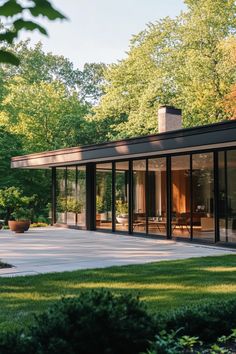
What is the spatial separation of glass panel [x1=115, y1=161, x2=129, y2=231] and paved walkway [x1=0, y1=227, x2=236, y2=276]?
215 cm

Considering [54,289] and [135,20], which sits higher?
[135,20]

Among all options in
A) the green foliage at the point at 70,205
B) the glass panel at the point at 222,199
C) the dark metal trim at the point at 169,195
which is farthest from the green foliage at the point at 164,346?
the green foliage at the point at 70,205

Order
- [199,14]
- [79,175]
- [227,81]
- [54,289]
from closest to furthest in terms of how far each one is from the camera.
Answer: [54,289]
[79,175]
[227,81]
[199,14]

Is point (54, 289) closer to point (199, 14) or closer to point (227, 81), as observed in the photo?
point (227, 81)

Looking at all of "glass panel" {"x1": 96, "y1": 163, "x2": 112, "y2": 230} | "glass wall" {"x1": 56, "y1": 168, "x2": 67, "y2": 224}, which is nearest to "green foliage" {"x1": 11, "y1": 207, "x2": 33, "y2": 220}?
"glass panel" {"x1": 96, "y1": 163, "x2": 112, "y2": 230}

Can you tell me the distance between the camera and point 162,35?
31.2 meters

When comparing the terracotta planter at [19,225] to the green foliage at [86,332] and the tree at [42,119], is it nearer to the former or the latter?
the tree at [42,119]

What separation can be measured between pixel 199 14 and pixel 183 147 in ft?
65.7

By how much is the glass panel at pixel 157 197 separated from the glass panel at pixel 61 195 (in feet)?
20.5

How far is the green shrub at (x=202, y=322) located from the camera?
4148 millimetres

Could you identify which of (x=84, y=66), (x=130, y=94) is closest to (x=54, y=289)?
(x=130, y=94)

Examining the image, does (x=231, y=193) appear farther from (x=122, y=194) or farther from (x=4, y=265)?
(x=4, y=265)

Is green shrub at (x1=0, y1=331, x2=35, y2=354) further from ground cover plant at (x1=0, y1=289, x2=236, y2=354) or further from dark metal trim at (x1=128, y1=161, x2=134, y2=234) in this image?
dark metal trim at (x1=128, y1=161, x2=134, y2=234)

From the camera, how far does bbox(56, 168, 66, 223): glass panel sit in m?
21.0
